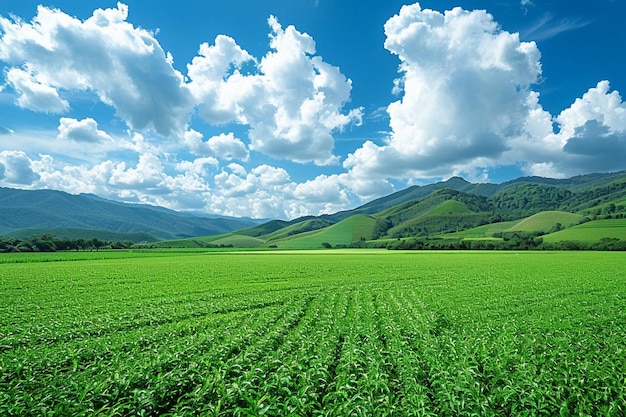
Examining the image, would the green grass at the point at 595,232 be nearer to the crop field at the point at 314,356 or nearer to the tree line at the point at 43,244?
the crop field at the point at 314,356

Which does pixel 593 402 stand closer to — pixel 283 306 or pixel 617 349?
pixel 617 349

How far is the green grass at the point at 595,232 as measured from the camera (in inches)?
5787

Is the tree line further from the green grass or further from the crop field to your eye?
the green grass

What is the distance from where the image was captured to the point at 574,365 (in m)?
12.3

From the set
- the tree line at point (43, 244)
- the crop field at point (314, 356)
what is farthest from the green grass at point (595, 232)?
the tree line at point (43, 244)

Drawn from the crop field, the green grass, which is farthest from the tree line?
the green grass

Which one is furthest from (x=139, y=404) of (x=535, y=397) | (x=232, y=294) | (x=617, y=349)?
(x=232, y=294)

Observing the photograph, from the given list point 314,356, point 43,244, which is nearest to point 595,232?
point 314,356

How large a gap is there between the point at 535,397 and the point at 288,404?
7.24m

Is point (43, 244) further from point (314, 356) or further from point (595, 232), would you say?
point (595, 232)

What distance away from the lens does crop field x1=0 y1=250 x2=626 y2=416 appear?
933cm

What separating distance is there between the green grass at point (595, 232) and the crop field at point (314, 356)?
506 feet

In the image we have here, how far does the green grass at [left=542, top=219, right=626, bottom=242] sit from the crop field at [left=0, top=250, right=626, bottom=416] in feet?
506

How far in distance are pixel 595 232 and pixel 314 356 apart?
7789 inches
